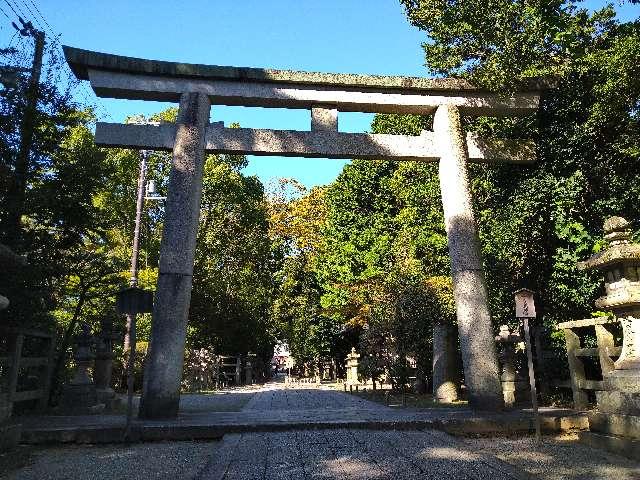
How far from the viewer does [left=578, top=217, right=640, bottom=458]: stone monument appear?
4945 mm

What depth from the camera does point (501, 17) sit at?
366 inches

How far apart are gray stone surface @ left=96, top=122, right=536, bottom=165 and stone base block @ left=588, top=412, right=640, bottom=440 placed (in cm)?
466

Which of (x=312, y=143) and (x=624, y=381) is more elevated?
(x=312, y=143)

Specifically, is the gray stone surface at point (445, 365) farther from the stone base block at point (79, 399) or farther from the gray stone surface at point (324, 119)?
the stone base block at point (79, 399)

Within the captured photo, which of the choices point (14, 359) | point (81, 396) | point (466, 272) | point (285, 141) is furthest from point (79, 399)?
point (466, 272)

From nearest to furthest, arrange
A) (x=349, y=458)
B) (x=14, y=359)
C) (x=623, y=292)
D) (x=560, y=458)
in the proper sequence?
(x=349, y=458) → (x=560, y=458) → (x=623, y=292) → (x=14, y=359)

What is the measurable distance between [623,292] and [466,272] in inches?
95.7

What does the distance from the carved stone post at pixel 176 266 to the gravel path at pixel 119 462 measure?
803mm

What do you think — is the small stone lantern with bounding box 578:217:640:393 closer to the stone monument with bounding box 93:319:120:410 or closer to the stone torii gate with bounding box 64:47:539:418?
the stone torii gate with bounding box 64:47:539:418

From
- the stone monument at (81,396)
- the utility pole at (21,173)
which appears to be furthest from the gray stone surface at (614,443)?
the utility pole at (21,173)

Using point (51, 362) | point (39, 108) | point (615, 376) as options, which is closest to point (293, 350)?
point (51, 362)

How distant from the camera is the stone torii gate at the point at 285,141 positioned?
22.1 feet

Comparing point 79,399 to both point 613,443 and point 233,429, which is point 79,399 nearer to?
point 233,429

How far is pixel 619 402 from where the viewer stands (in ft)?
16.8
